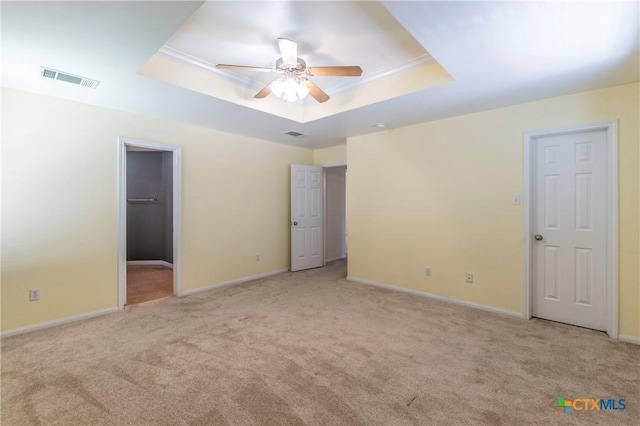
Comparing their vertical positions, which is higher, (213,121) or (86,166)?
(213,121)

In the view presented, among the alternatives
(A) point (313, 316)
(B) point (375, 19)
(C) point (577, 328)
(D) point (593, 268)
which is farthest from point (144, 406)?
(D) point (593, 268)

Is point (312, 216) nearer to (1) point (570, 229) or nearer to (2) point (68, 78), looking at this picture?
(1) point (570, 229)

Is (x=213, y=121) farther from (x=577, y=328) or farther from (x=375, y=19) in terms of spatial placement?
(x=577, y=328)

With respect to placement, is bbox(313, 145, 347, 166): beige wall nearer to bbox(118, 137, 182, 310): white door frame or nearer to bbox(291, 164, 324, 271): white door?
bbox(291, 164, 324, 271): white door

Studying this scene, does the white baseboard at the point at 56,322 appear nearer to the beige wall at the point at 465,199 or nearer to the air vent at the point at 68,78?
the air vent at the point at 68,78

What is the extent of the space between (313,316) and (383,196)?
6.78 ft

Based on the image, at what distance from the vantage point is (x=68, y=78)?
2496 mm

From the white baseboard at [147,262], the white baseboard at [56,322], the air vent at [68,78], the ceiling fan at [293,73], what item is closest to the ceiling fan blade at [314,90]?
the ceiling fan at [293,73]

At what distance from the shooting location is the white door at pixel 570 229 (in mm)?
2775

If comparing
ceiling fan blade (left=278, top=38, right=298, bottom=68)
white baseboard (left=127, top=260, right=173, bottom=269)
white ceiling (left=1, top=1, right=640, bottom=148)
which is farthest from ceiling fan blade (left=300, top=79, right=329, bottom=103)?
white baseboard (left=127, top=260, right=173, bottom=269)

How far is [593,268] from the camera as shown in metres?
2.81

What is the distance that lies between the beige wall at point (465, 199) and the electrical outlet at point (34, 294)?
3819mm

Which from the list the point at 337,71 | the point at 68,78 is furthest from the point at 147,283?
the point at 337,71

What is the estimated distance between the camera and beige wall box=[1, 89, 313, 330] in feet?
9.02
